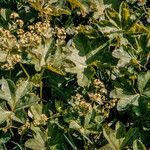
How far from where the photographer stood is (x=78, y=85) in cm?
259

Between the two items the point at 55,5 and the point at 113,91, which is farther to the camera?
the point at 55,5

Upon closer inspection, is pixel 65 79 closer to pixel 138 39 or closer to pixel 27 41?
pixel 27 41

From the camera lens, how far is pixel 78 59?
253cm

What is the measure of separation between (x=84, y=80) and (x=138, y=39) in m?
0.44

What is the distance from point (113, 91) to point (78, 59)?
29 cm

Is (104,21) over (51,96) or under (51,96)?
over

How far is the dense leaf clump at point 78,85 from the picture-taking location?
235 centimetres

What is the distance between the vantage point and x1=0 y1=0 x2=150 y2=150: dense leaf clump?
2.35 m

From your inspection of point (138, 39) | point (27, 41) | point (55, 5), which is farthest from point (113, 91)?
point (55, 5)

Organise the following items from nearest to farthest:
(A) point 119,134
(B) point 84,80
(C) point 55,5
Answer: (A) point 119,134
(B) point 84,80
(C) point 55,5

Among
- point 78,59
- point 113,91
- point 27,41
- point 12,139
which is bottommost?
point 12,139

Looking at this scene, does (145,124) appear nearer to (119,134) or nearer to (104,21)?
(119,134)

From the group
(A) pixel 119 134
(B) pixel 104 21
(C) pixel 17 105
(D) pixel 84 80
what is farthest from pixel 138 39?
(C) pixel 17 105

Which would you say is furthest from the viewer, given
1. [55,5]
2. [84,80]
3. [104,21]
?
[55,5]
